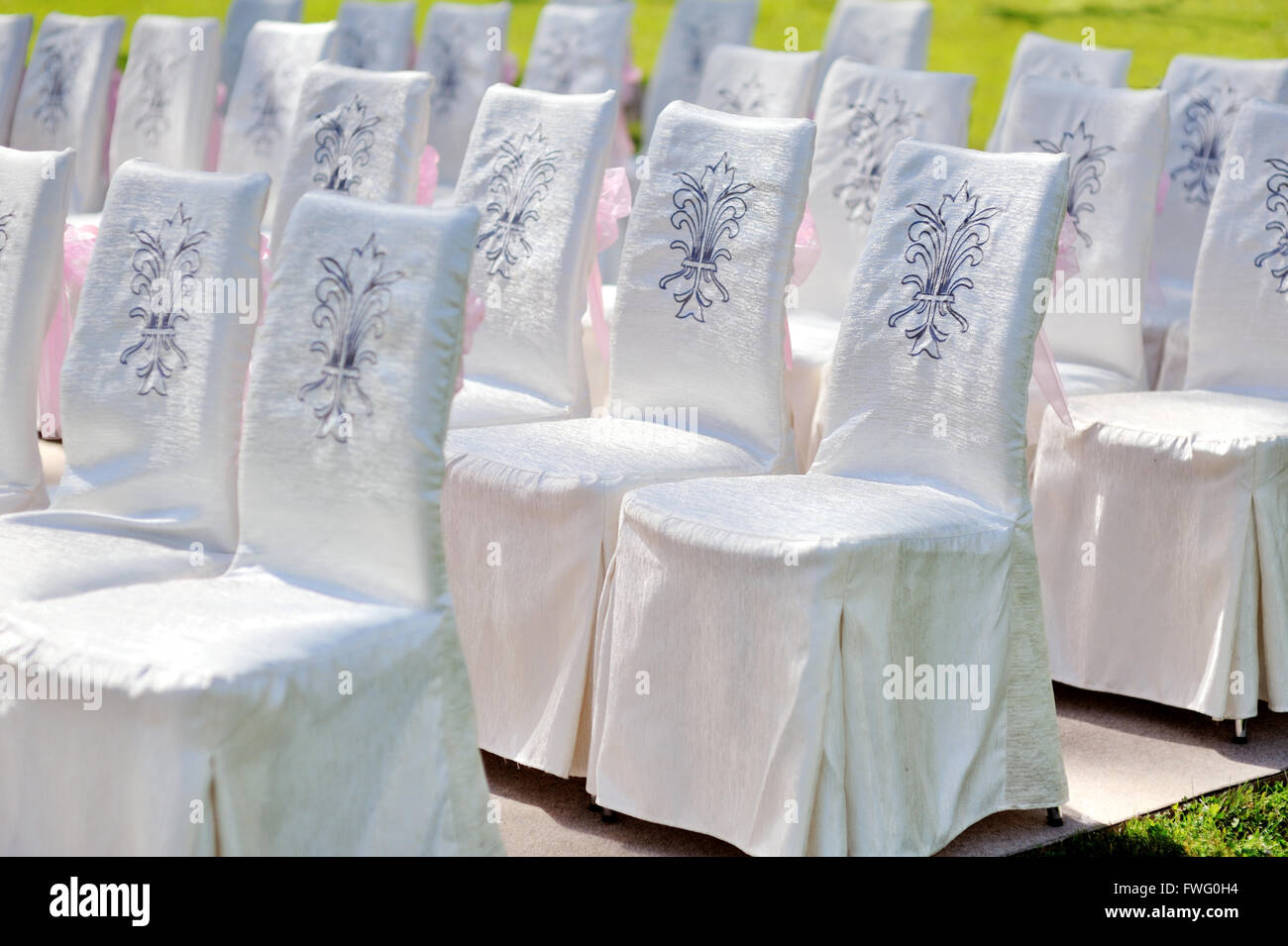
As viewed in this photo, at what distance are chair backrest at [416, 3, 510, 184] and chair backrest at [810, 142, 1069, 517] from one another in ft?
10.2

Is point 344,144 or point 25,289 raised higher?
point 344,144

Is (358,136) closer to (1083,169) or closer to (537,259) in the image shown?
(537,259)

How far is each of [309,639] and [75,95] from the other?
4122mm

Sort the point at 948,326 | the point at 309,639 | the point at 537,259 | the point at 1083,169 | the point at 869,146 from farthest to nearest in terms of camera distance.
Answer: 1. the point at 869,146
2. the point at 1083,169
3. the point at 537,259
4. the point at 948,326
5. the point at 309,639

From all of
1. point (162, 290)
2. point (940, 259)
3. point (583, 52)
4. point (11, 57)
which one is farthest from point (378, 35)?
point (940, 259)

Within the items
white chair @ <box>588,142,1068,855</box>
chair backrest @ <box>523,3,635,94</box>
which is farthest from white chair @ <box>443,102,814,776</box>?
chair backrest @ <box>523,3,635,94</box>

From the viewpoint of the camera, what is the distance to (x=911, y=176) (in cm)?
273

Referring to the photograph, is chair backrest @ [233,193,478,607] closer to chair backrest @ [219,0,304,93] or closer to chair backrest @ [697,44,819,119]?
chair backrest @ [697,44,819,119]

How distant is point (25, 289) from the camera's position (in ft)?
8.80

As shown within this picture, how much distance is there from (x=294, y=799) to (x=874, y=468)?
113 cm

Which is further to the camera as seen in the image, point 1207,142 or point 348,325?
point 1207,142

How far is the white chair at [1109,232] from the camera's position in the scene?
3.59 metres
